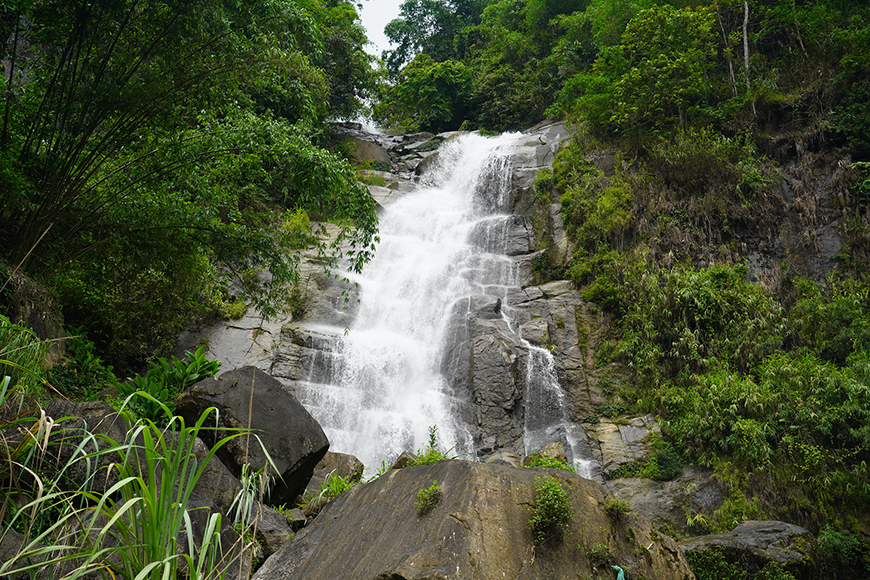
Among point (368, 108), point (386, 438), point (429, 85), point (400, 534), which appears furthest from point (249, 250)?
point (429, 85)

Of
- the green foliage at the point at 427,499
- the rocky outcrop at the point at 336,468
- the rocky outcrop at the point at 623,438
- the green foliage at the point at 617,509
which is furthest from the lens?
the rocky outcrop at the point at 623,438

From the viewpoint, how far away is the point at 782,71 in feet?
49.7

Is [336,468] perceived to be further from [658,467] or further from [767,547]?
[658,467]

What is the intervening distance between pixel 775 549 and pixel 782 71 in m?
14.2

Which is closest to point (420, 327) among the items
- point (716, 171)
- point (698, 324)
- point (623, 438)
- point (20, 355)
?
point (623, 438)

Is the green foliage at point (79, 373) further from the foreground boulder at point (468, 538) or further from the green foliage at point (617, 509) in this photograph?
the green foliage at point (617, 509)

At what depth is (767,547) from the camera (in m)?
6.39

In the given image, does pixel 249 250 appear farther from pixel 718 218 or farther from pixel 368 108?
pixel 368 108

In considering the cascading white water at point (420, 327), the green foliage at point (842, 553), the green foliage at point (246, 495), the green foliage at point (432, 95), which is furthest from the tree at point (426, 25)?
the green foliage at point (246, 495)

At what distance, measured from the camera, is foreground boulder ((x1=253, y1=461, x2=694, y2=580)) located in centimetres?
314

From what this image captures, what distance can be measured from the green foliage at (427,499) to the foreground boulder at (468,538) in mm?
28

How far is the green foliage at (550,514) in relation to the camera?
11.4ft

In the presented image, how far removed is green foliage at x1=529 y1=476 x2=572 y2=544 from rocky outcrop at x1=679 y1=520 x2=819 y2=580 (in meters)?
3.97

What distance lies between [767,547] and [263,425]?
20.2ft
